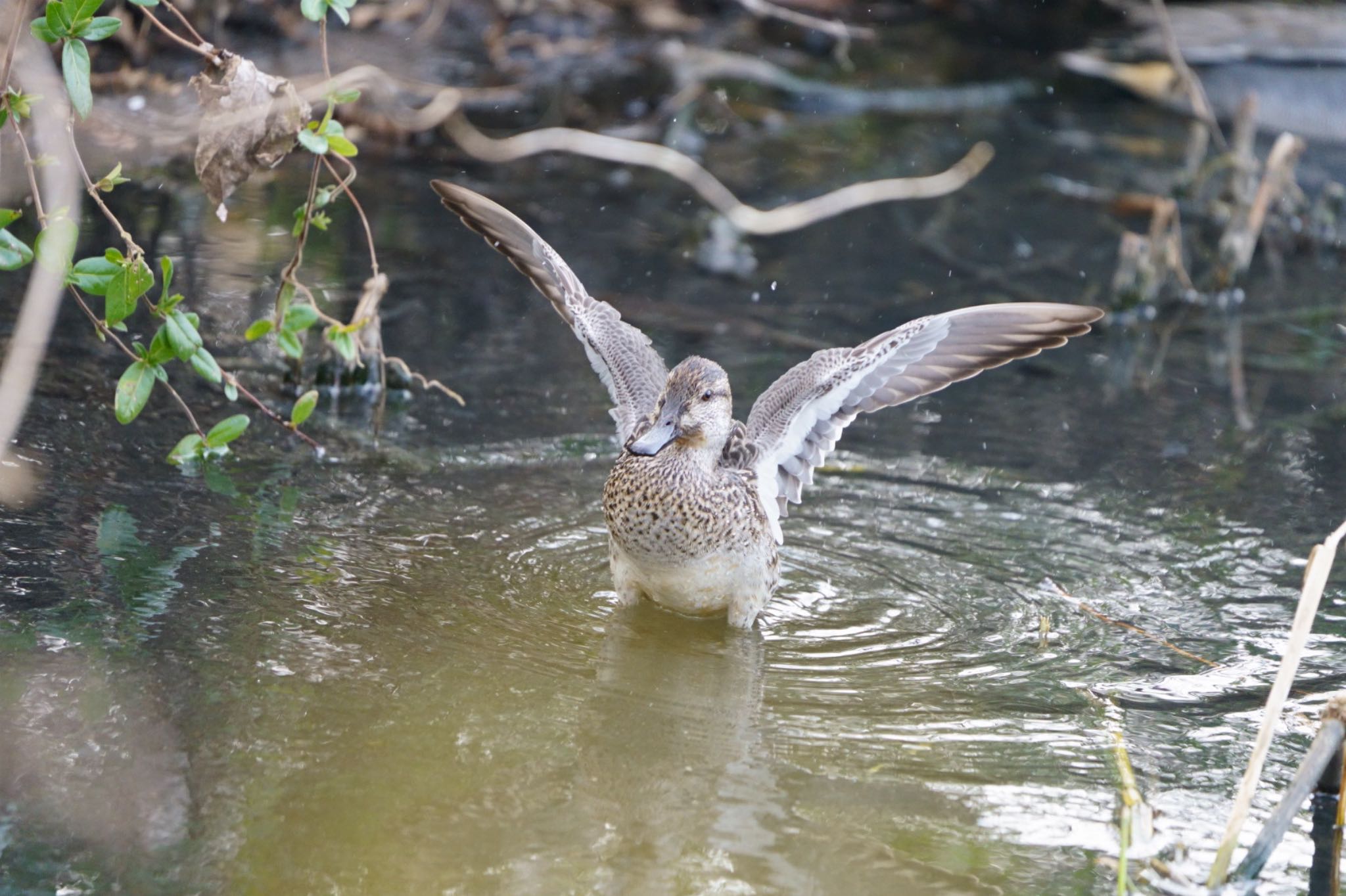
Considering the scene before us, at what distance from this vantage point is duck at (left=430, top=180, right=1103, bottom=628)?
4.75 metres

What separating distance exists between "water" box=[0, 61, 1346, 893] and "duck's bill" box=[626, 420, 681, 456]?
1.90ft

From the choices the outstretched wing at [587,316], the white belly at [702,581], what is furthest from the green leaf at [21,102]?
the white belly at [702,581]

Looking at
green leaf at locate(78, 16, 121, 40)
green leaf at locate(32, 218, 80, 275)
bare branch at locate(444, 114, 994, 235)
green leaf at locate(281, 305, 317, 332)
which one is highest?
bare branch at locate(444, 114, 994, 235)

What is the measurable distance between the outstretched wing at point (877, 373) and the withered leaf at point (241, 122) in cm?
187

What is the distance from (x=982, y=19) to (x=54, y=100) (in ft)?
37.4

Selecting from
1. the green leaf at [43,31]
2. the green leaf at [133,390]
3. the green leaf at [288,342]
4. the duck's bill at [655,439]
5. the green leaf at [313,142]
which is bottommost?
the green leaf at [133,390]

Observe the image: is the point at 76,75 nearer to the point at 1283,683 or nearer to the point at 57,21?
the point at 57,21

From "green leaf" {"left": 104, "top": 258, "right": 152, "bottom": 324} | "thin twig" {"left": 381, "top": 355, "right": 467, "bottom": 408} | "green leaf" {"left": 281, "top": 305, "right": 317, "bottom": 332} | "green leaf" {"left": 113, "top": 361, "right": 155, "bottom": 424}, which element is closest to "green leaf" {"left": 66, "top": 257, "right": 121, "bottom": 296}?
"green leaf" {"left": 104, "top": 258, "right": 152, "bottom": 324}

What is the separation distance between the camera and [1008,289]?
28.7 feet

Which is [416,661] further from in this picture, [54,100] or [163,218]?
[163,218]

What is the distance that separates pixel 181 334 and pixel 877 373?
2.33 metres

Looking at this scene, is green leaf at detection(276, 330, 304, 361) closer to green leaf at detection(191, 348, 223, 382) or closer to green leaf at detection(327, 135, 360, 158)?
green leaf at detection(191, 348, 223, 382)

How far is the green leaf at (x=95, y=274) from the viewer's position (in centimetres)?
395

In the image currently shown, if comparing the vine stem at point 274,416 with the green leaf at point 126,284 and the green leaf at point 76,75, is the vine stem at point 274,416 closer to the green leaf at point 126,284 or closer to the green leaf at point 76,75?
the green leaf at point 126,284
